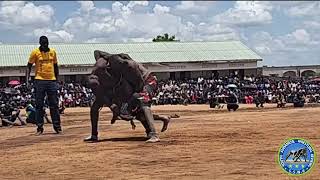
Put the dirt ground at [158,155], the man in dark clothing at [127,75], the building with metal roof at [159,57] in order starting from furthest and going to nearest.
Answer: the building with metal roof at [159,57] < the man in dark clothing at [127,75] < the dirt ground at [158,155]

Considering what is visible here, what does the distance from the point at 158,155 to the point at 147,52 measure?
5630cm

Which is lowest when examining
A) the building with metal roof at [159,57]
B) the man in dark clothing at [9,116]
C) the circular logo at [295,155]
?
the man in dark clothing at [9,116]

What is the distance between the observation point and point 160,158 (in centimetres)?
892

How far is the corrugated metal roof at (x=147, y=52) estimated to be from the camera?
60.6 meters

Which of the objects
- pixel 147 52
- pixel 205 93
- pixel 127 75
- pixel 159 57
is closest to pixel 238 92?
pixel 205 93

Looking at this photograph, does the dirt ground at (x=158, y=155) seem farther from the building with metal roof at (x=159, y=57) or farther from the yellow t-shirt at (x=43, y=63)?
the building with metal roof at (x=159, y=57)

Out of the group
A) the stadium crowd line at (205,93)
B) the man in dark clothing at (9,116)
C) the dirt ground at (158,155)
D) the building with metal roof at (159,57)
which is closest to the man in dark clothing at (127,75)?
the dirt ground at (158,155)

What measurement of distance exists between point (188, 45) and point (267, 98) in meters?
29.6

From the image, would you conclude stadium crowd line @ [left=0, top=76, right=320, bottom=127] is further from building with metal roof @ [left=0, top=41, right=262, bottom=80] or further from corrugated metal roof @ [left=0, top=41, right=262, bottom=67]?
corrugated metal roof @ [left=0, top=41, right=262, bottom=67]

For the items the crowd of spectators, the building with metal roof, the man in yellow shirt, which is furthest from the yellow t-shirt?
the building with metal roof

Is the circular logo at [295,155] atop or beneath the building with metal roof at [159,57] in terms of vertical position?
beneath

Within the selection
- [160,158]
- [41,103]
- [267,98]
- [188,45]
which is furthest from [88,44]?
[160,158]

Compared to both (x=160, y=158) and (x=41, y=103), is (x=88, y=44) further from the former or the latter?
(x=160, y=158)

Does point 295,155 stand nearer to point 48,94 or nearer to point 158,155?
point 158,155
